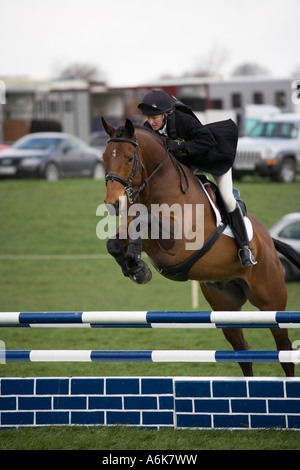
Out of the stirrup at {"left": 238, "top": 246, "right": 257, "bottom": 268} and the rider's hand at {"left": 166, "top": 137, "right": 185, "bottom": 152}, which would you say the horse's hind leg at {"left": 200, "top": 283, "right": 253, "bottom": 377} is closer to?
the stirrup at {"left": 238, "top": 246, "right": 257, "bottom": 268}

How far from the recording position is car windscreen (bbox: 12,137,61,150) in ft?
56.9

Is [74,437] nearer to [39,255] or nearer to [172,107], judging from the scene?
[172,107]

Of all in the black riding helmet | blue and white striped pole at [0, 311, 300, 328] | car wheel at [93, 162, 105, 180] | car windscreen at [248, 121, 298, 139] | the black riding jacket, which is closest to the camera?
blue and white striped pole at [0, 311, 300, 328]

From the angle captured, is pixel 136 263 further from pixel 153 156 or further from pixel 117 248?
pixel 153 156

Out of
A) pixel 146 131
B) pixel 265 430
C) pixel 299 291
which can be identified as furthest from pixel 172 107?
pixel 299 291

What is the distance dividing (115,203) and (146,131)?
0.67 meters

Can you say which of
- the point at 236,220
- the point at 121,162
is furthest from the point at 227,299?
the point at 121,162

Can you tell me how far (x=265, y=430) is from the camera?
3738 millimetres

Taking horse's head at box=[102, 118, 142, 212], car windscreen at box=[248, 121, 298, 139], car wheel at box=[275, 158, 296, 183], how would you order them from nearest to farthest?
horse's head at box=[102, 118, 142, 212]
car wheel at box=[275, 158, 296, 183]
car windscreen at box=[248, 121, 298, 139]

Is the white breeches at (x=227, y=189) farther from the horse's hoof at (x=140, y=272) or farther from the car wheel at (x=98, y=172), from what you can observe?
the car wheel at (x=98, y=172)

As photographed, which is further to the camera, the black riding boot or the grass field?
the black riding boot

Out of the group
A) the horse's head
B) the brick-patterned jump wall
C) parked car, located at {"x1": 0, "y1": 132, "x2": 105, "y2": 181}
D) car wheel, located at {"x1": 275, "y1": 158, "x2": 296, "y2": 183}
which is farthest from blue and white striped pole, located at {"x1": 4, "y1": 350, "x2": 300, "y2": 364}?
parked car, located at {"x1": 0, "y1": 132, "x2": 105, "y2": 181}
